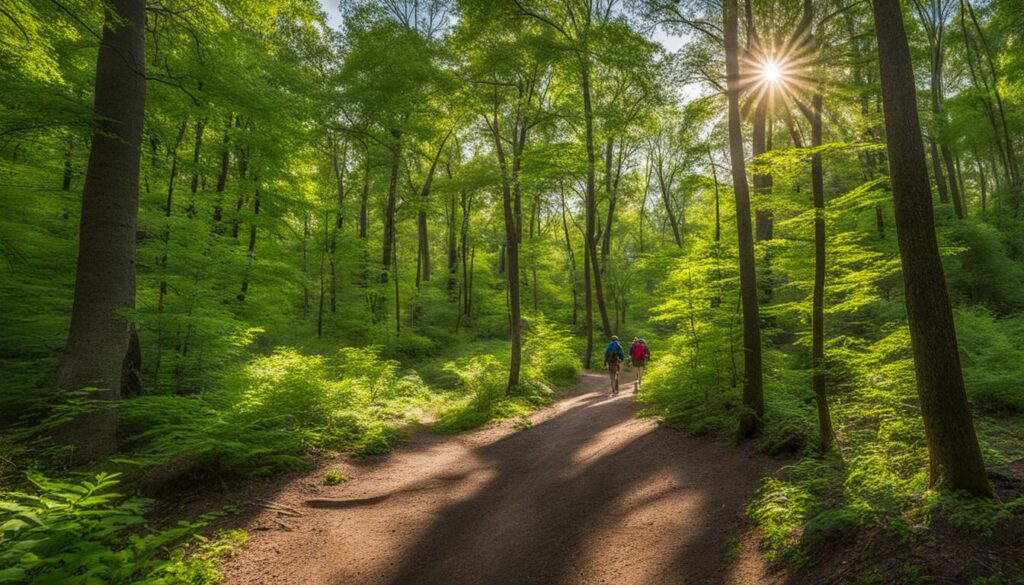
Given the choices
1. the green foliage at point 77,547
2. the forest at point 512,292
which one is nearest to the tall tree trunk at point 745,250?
the forest at point 512,292

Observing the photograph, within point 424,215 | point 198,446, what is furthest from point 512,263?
point 424,215

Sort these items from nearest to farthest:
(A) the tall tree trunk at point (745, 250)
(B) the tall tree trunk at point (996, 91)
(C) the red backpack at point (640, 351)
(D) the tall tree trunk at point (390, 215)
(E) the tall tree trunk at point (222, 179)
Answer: (A) the tall tree trunk at point (745, 250) < (E) the tall tree trunk at point (222, 179) < (C) the red backpack at point (640, 351) < (B) the tall tree trunk at point (996, 91) < (D) the tall tree trunk at point (390, 215)

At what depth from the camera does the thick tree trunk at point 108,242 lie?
5.42 meters

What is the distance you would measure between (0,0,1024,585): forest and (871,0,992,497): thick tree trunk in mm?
25

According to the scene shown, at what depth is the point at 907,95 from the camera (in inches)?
146

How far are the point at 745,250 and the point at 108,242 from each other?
31.4 feet

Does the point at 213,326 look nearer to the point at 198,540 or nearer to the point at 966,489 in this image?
the point at 198,540

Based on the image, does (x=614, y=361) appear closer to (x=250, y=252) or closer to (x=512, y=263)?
(x=512, y=263)

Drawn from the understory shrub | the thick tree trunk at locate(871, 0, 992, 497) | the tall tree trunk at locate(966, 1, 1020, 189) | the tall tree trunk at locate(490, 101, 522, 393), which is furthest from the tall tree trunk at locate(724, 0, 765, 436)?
the tall tree trunk at locate(966, 1, 1020, 189)

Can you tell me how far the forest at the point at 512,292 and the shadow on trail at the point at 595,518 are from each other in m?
0.16

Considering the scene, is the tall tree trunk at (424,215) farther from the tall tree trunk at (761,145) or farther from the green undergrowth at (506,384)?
the tall tree trunk at (761,145)

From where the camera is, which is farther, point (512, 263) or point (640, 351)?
point (640, 351)

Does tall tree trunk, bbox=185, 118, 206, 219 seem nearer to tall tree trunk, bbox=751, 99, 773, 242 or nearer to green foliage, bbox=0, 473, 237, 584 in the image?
green foliage, bbox=0, 473, 237, 584

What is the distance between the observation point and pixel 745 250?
6.69 m
